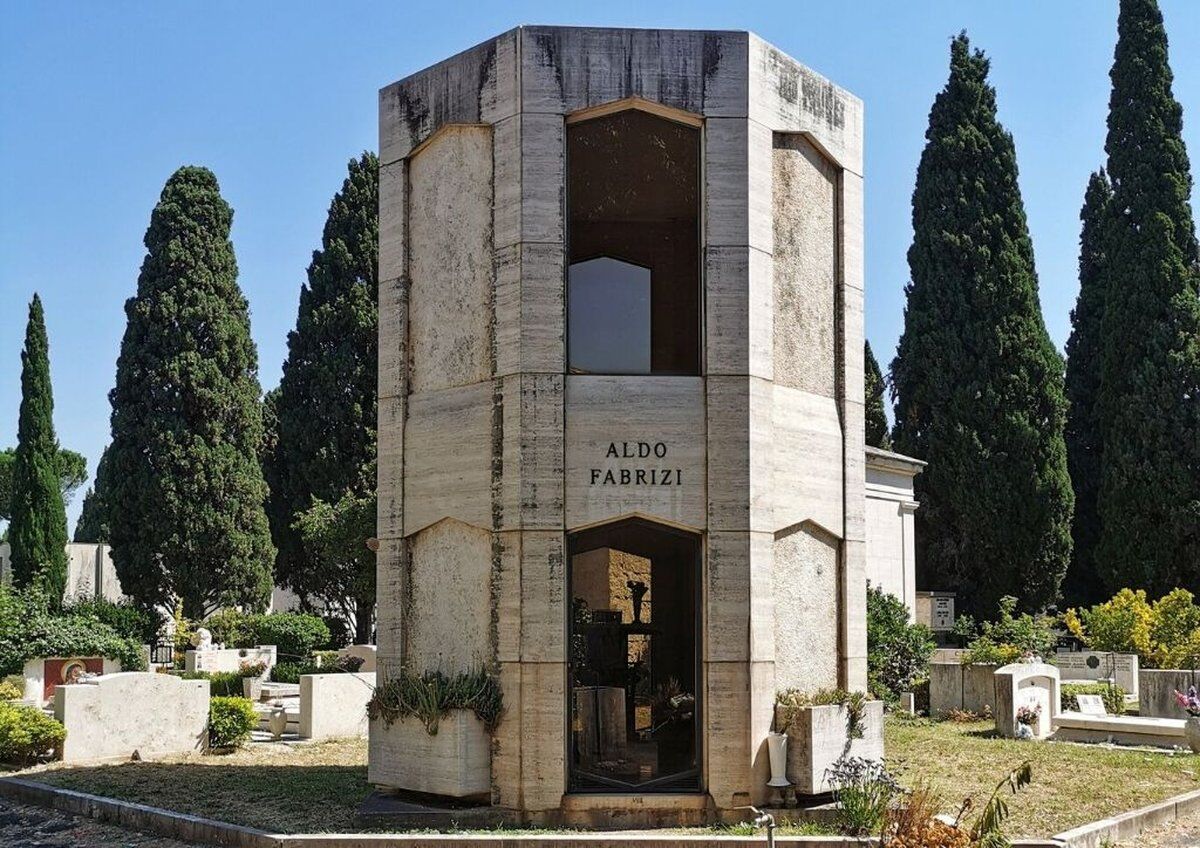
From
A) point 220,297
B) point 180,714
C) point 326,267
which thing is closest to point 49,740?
point 180,714

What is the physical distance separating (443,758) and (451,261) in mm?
4866

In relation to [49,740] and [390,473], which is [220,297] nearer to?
[49,740]

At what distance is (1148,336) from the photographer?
3756 cm

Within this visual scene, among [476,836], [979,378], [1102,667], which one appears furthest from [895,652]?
[979,378]

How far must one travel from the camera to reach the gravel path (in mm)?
12000

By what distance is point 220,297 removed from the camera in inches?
1570

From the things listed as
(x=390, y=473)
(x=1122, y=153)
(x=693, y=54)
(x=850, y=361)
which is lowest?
(x=390, y=473)

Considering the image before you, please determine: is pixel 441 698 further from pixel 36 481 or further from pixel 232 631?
pixel 36 481

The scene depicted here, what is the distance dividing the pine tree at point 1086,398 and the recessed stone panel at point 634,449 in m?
31.9

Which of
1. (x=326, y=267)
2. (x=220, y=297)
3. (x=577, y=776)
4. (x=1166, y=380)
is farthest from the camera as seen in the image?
(x=326, y=267)

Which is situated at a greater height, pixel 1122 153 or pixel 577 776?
pixel 1122 153

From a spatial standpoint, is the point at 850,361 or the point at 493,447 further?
the point at 850,361

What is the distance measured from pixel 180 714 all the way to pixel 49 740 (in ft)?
5.35

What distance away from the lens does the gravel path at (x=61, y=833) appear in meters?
12.0
